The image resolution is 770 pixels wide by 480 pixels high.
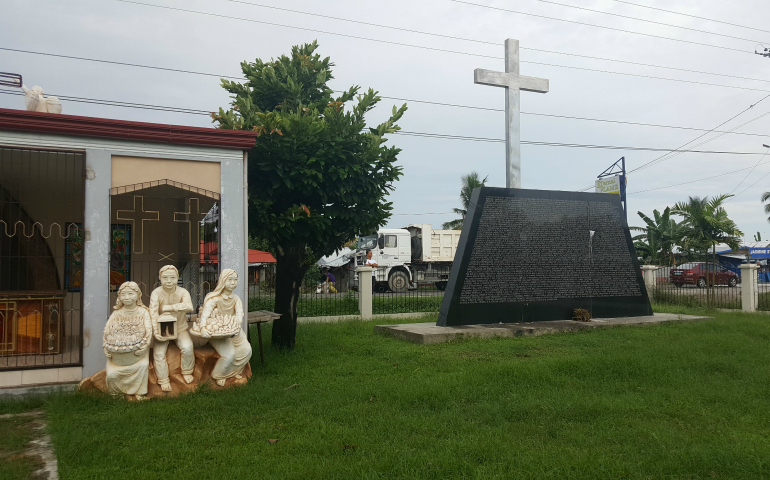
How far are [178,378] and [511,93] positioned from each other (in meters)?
8.24

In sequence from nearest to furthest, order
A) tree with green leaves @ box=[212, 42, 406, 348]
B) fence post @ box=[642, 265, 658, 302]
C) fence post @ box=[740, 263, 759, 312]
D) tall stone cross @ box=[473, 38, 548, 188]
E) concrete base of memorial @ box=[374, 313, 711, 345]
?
1. tree with green leaves @ box=[212, 42, 406, 348]
2. concrete base of memorial @ box=[374, 313, 711, 345]
3. tall stone cross @ box=[473, 38, 548, 188]
4. fence post @ box=[740, 263, 759, 312]
5. fence post @ box=[642, 265, 658, 302]

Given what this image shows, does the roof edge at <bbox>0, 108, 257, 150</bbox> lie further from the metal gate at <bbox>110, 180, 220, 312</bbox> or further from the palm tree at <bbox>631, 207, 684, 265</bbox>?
the palm tree at <bbox>631, 207, 684, 265</bbox>

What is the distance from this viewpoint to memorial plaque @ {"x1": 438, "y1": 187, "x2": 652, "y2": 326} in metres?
9.46

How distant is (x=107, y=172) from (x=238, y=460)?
12.0 ft

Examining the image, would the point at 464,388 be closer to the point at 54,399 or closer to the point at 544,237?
the point at 54,399

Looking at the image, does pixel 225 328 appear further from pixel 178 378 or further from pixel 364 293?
pixel 364 293

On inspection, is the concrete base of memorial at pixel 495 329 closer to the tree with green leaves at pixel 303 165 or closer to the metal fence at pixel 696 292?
the tree with green leaves at pixel 303 165

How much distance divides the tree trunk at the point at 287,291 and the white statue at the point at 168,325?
2181 millimetres

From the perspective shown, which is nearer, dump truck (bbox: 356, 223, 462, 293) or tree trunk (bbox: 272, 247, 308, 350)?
tree trunk (bbox: 272, 247, 308, 350)

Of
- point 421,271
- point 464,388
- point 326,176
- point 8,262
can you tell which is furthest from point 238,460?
point 421,271

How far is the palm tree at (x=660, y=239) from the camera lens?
996 inches

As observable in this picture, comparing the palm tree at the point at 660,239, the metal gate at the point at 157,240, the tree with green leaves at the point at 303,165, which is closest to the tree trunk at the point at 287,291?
the tree with green leaves at the point at 303,165

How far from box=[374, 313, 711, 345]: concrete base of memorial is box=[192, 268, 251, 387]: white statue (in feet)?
10.7

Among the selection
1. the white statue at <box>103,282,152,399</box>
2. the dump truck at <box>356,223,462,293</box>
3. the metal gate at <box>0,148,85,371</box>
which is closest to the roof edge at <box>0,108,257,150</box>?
the metal gate at <box>0,148,85,371</box>
